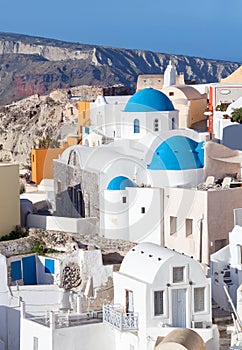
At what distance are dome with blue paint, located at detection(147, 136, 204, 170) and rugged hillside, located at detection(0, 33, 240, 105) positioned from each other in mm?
67033

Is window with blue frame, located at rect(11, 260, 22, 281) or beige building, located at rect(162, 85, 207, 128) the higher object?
beige building, located at rect(162, 85, 207, 128)

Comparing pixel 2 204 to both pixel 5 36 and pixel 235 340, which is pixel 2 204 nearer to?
pixel 235 340

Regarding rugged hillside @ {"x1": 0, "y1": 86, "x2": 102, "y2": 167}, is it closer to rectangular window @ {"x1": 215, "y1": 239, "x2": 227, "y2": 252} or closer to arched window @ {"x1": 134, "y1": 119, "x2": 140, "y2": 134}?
arched window @ {"x1": 134, "y1": 119, "x2": 140, "y2": 134}

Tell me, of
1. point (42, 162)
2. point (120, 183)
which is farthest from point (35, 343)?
point (42, 162)

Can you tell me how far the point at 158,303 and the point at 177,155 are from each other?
6458 millimetres

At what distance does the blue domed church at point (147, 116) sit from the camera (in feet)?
89.1

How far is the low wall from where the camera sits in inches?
941

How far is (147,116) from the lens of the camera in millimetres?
27141

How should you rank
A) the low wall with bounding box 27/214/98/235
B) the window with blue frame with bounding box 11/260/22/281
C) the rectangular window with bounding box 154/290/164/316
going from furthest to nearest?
1. the low wall with bounding box 27/214/98/235
2. the window with blue frame with bounding box 11/260/22/281
3. the rectangular window with bounding box 154/290/164/316

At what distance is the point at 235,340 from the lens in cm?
1712

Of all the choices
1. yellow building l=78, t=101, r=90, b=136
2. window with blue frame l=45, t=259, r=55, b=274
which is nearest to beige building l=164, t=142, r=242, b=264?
window with blue frame l=45, t=259, r=55, b=274

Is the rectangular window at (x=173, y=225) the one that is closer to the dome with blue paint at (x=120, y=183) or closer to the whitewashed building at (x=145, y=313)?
the dome with blue paint at (x=120, y=183)

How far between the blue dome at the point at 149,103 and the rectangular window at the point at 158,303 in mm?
10584

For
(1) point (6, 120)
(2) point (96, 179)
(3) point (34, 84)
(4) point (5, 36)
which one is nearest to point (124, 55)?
(3) point (34, 84)
